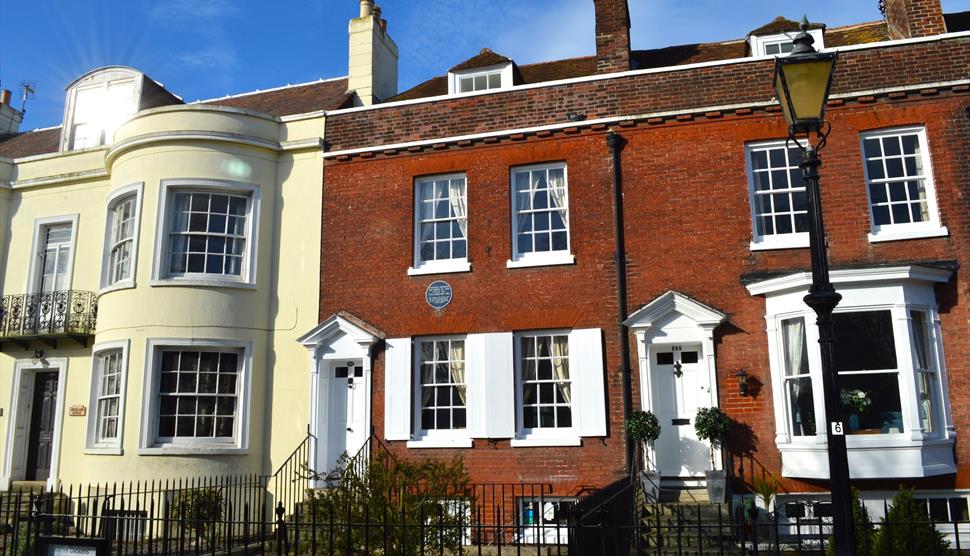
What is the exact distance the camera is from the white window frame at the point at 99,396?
14.8m

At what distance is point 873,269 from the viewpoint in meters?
12.1

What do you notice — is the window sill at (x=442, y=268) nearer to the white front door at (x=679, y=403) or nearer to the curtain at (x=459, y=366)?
the curtain at (x=459, y=366)

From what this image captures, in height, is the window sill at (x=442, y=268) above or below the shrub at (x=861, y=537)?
above

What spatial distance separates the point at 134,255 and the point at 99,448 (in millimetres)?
3721

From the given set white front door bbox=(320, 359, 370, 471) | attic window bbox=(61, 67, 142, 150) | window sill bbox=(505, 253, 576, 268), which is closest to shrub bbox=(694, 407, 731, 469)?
window sill bbox=(505, 253, 576, 268)

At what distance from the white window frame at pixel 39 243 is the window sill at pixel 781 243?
14.2 m

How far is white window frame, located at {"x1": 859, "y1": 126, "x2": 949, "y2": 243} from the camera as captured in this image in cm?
1273

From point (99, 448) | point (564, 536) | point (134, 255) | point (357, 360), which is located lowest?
point (564, 536)

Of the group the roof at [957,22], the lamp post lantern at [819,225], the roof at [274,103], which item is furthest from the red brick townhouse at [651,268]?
the lamp post lantern at [819,225]

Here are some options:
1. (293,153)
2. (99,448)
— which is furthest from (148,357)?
(293,153)

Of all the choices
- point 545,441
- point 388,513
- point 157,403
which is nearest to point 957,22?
point 545,441

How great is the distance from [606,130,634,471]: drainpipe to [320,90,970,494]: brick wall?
12 cm

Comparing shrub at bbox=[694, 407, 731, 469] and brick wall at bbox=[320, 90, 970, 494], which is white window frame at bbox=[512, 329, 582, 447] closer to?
brick wall at bbox=[320, 90, 970, 494]

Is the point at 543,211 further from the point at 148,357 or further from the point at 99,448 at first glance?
the point at 99,448
